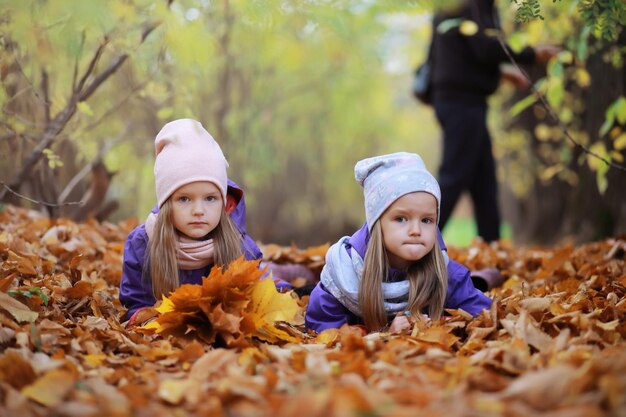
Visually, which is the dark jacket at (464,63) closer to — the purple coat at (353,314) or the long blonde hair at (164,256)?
the purple coat at (353,314)

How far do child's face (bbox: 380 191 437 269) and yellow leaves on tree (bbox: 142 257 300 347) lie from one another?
19.3 inches

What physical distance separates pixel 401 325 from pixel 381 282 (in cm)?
21

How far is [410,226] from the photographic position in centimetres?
274

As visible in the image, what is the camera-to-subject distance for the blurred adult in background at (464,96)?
511 centimetres

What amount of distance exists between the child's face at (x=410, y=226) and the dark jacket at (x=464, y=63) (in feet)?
8.61

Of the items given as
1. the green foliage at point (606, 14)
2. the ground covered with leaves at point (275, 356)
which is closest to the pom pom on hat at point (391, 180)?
the ground covered with leaves at point (275, 356)

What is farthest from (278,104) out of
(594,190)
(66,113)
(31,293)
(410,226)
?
(31,293)

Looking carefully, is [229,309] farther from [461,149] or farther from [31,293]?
[461,149]

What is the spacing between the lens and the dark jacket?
200 inches

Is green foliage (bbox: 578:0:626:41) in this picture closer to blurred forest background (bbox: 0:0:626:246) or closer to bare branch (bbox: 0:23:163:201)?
blurred forest background (bbox: 0:0:626:246)

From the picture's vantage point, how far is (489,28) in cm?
506

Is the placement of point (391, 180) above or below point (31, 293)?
above

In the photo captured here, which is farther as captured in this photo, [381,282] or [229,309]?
[381,282]

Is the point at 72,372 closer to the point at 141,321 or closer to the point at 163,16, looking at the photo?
the point at 141,321
